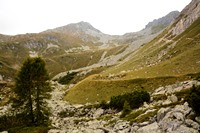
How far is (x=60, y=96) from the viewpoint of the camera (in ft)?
299

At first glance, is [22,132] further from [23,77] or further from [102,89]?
[102,89]

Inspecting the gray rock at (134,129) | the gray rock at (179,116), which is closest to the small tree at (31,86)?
the gray rock at (134,129)

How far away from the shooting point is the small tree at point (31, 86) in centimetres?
5322

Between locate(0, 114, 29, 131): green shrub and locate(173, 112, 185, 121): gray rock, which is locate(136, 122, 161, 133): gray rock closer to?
locate(173, 112, 185, 121): gray rock

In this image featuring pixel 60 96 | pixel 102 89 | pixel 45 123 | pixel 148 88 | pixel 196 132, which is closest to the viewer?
pixel 196 132

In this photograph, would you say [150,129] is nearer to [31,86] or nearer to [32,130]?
[32,130]

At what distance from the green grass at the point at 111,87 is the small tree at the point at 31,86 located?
1941cm

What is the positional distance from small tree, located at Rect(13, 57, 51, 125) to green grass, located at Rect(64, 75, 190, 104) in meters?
19.4

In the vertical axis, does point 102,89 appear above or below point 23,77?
below

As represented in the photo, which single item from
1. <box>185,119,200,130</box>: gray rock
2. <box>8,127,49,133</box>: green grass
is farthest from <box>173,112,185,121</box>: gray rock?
<box>8,127,49,133</box>: green grass

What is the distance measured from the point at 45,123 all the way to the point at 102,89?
94.3 feet

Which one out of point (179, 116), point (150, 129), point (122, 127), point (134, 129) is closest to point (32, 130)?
point (122, 127)

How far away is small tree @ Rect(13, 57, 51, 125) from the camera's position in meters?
53.2

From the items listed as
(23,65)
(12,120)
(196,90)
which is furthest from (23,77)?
(196,90)
